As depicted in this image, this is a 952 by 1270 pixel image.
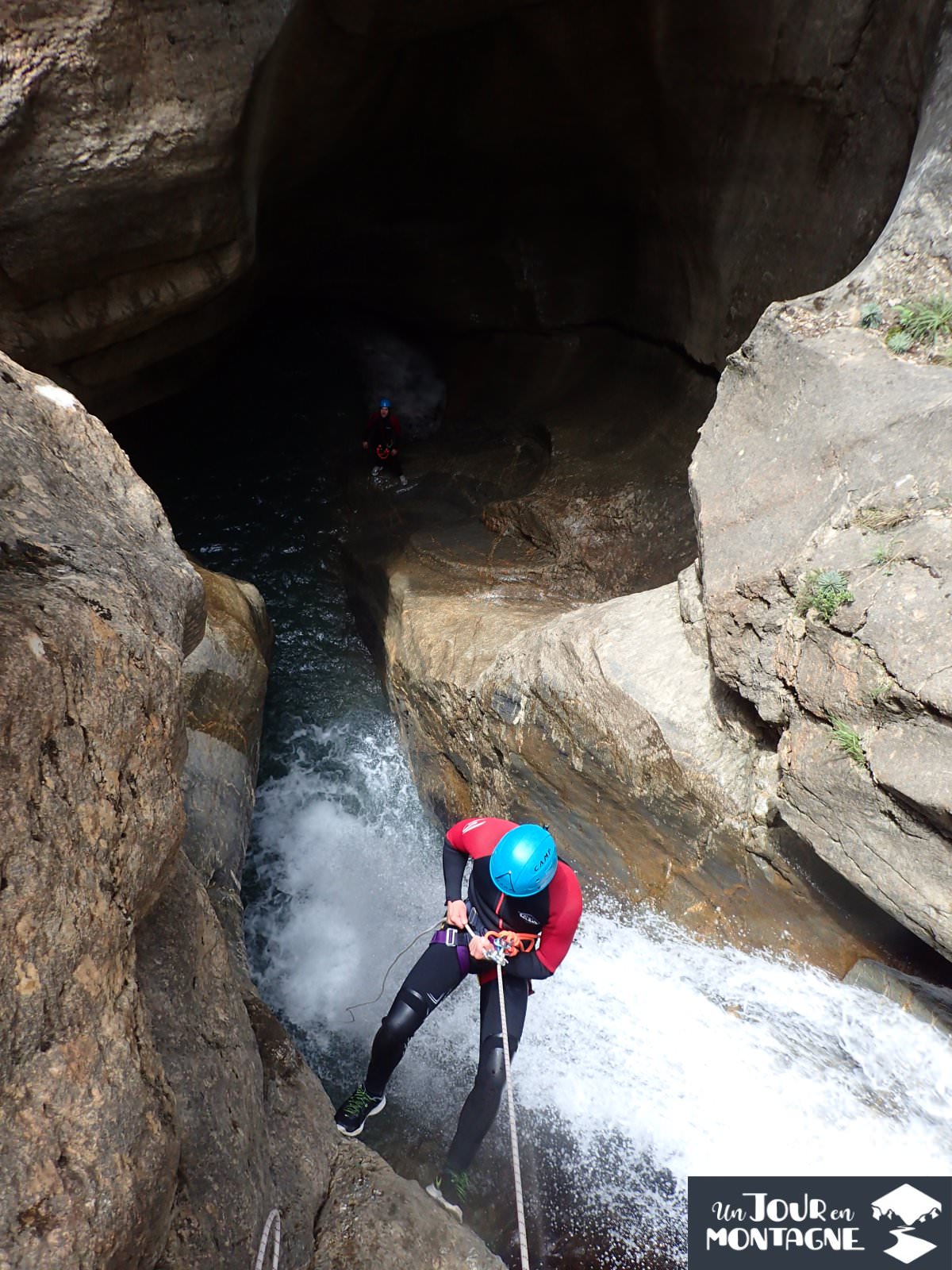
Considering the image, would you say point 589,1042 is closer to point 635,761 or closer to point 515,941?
point 515,941

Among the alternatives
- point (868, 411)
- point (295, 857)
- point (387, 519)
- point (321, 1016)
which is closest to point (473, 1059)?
point (321, 1016)

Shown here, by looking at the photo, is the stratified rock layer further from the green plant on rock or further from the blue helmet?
the green plant on rock

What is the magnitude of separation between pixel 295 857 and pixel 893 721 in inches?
144

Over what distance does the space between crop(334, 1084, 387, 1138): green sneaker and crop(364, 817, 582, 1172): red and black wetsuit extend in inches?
1.7

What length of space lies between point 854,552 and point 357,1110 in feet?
10.2

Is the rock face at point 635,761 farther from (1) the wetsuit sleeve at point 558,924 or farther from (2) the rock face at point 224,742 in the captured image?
(2) the rock face at point 224,742

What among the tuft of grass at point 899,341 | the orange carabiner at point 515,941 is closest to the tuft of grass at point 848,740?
the orange carabiner at point 515,941

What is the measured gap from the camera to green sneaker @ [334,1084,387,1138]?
11.2 ft

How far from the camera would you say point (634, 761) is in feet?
12.9

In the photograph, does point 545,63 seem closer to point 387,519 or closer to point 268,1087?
point 387,519

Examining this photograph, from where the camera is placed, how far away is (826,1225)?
2.91m

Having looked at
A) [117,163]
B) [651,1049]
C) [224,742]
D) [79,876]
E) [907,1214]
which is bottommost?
[651,1049]

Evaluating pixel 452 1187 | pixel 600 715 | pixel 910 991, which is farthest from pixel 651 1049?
pixel 600 715

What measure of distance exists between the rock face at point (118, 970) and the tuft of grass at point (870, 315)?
10.6ft
